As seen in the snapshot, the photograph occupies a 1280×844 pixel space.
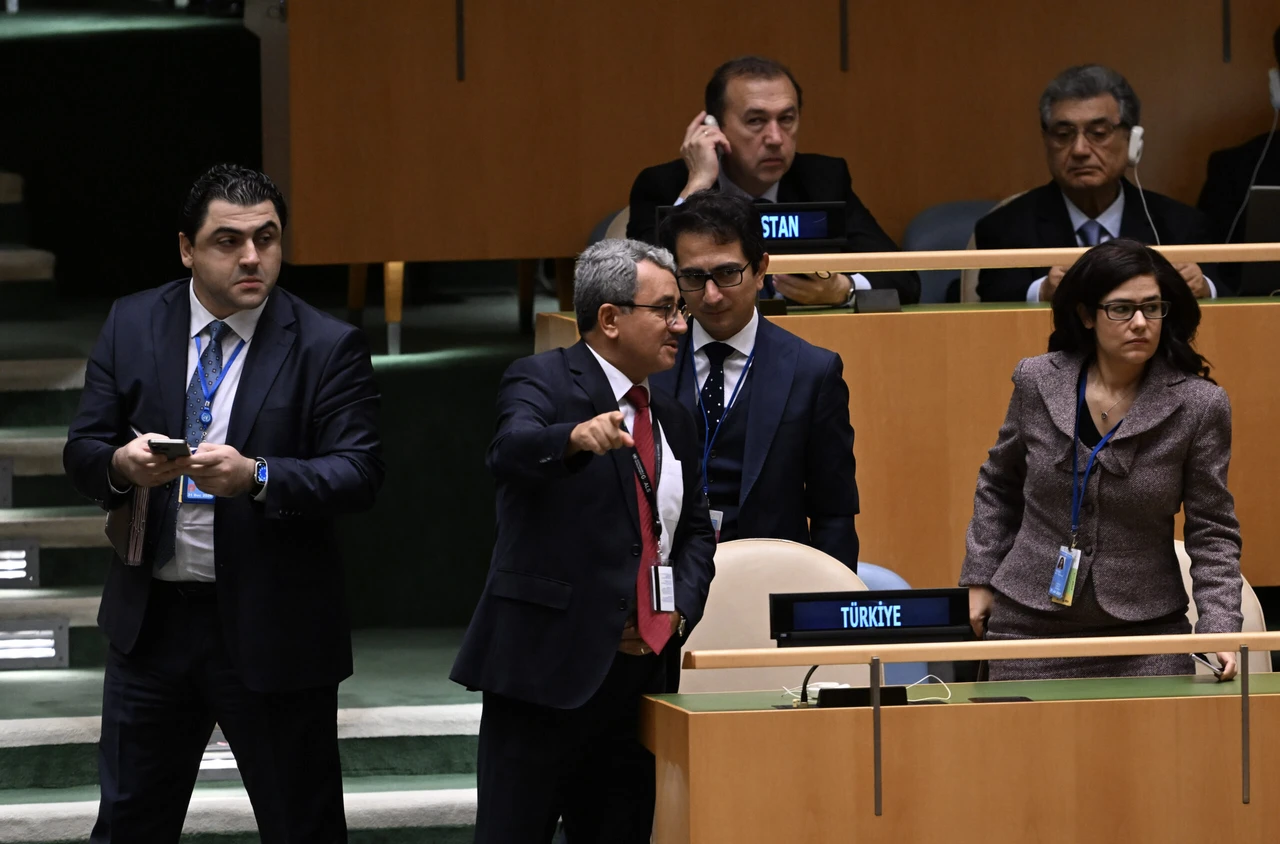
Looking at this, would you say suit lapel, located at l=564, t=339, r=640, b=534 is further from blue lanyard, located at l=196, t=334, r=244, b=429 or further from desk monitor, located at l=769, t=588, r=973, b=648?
blue lanyard, located at l=196, t=334, r=244, b=429

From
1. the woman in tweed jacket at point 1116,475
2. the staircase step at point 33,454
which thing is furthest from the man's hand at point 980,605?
the staircase step at point 33,454

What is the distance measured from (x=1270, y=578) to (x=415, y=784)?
1987 mm

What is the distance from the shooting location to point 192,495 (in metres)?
3.08

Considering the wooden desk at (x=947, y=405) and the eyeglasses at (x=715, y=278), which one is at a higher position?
the eyeglasses at (x=715, y=278)

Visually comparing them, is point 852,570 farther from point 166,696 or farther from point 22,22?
point 22,22

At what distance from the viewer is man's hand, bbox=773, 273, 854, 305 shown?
4.19m

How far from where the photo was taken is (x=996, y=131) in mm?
5996

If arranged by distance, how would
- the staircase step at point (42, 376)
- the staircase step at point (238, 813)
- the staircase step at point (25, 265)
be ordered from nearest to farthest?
the staircase step at point (238, 813) < the staircase step at point (42, 376) < the staircase step at point (25, 265)

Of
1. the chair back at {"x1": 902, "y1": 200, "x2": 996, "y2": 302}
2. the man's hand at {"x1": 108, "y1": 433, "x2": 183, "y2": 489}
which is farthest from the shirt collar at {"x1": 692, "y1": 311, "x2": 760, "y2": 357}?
the chair back at {"x1": 902, "y1": 200, "x2": 996, "y2": 302}

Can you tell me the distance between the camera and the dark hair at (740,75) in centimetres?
430

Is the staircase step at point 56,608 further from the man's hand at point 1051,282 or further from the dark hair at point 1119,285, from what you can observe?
the dark hair at point 1119,285

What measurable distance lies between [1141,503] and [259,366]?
144 centimetres

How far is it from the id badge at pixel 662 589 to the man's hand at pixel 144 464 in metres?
0.73

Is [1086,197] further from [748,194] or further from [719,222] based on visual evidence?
[719,222]
